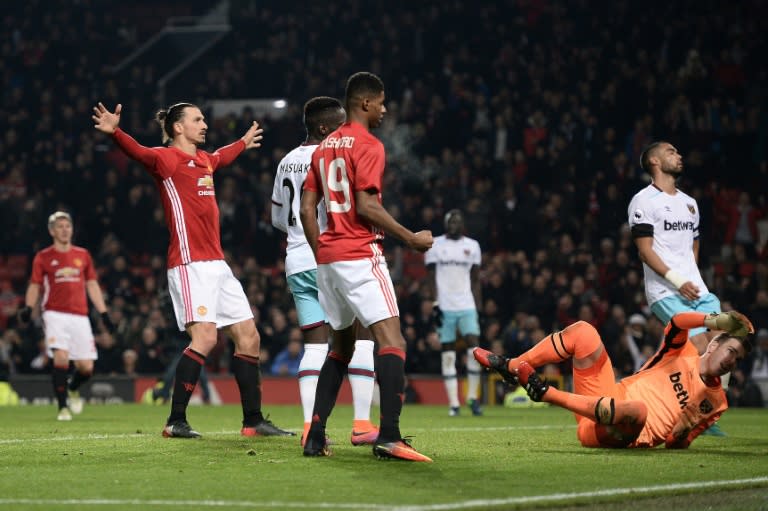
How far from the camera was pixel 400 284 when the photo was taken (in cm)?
2205

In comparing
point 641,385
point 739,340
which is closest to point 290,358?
point 641,385

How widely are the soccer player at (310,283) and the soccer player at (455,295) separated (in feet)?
20.9

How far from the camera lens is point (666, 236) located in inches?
408

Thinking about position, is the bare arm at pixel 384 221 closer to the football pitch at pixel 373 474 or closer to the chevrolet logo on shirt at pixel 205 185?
the football pitch at pixel 373 474

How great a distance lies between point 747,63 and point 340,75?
9.54m

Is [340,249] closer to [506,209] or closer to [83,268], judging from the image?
[83,268]

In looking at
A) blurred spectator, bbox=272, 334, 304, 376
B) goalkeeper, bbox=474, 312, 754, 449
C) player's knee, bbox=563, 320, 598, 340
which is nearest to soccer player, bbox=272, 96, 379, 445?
goalkeeper, bbox=474, 312, 754, 449

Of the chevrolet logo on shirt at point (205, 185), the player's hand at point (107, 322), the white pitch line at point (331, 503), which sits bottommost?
the white pitch line at point (331, 503)

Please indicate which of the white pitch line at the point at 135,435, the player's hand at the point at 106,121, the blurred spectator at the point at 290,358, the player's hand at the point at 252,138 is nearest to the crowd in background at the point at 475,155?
the blurred spectator at the point at 290,358

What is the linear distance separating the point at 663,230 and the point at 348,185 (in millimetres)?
3910

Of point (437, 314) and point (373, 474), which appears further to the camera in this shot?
point (437, 314)

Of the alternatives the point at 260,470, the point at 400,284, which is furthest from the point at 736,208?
the point at 260,470

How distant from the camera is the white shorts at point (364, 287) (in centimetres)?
723

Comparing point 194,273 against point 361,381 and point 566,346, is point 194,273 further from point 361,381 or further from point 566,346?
point 566,346
